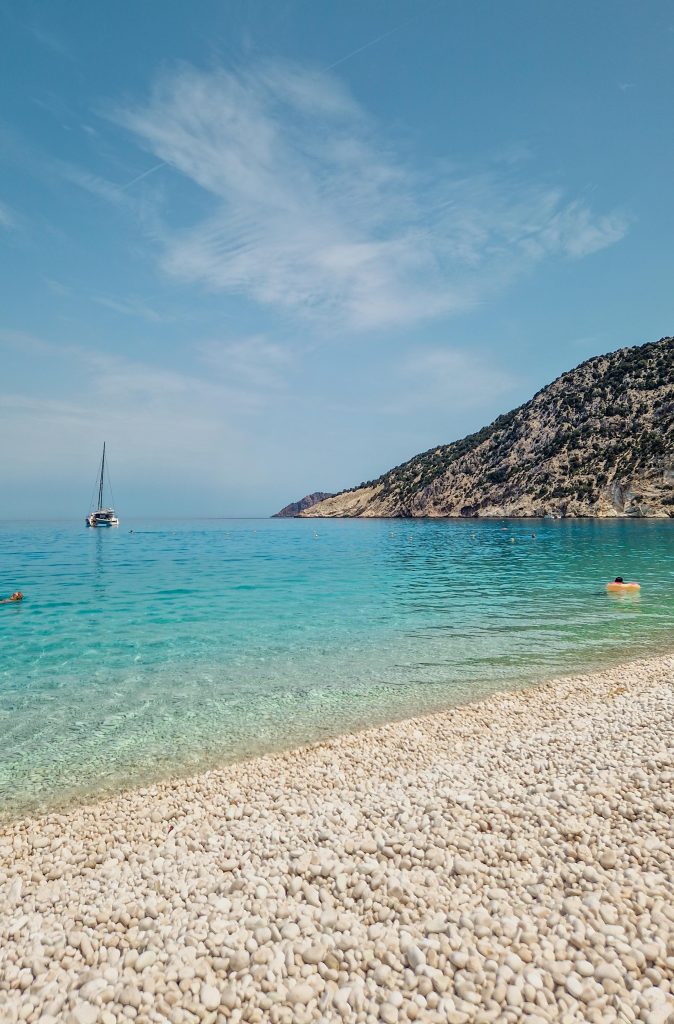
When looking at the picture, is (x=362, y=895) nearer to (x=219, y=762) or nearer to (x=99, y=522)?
(x=219, y=762)

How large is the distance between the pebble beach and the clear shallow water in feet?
7.64

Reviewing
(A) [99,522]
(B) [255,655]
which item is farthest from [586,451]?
(B) [255,655]

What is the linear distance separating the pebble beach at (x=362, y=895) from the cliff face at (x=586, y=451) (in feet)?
408

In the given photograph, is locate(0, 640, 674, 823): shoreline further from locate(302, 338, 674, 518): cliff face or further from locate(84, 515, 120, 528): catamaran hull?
locate(84, 515, 120, 528): catamaran hull

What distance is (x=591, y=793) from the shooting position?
7.07 meters

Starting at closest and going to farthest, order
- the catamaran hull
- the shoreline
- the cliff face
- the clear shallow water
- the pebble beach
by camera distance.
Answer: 1. the pebble beach
2. the shoreline
3. the clear shallow water
4. the cliff face
5. the catamaran hull

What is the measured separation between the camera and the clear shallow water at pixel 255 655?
10.7m

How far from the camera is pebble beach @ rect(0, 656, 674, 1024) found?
4.23 m

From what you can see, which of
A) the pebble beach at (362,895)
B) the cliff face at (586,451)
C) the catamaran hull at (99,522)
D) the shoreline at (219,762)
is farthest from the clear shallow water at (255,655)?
the catamaran hull at (99,522)

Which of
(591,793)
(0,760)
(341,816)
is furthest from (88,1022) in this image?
(0,760)

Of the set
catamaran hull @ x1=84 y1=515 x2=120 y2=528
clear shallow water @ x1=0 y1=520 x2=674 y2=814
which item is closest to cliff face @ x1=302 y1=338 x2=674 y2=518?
clear shallow water @ x1=0 y1=520 x2=674 y2=814

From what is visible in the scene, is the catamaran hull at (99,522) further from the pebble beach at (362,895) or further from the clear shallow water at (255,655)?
the pebble beach at (362,895)

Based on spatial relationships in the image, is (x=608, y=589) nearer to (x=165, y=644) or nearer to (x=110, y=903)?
(x=165, y=644)

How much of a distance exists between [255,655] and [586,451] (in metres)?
133
